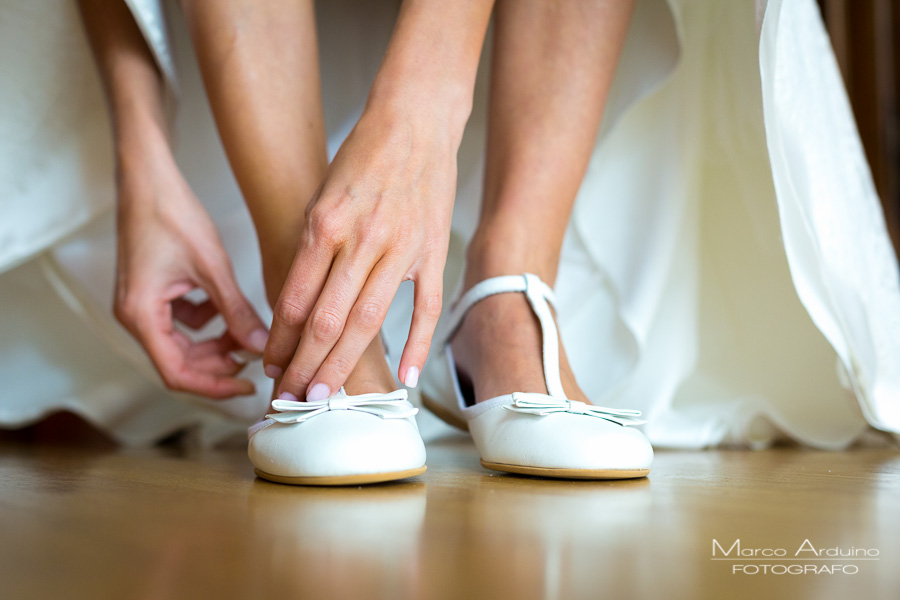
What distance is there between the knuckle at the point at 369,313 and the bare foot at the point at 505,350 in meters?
0.14

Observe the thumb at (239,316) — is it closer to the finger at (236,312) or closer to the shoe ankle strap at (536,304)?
the finger at (236,312)

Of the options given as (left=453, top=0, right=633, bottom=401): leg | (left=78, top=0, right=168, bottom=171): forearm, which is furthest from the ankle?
(left=78, top=0, right=168, bottom=171): forearm

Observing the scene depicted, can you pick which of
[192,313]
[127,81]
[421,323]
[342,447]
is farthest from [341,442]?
[127,81]

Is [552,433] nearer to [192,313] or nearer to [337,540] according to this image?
[337,540]

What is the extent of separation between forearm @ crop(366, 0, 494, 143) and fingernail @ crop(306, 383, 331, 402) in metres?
0.21

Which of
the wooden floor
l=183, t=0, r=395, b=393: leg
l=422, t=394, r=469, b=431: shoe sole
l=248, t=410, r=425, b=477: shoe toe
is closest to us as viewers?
the wooden floor

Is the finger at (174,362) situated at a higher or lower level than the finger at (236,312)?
lower

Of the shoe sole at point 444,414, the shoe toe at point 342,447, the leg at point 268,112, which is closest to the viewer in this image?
the shoe toe at point 342,447

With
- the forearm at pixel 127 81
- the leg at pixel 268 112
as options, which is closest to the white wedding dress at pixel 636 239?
the forearm at pixel 127 81

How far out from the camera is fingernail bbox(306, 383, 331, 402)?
0.52m

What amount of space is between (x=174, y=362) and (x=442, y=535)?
437mm

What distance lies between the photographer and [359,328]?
20.4 inches

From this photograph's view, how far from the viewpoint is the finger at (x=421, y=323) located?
538 millimetres

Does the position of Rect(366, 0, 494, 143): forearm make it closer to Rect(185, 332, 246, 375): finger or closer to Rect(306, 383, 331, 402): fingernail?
Rect(306, 383, 331, 402): fingernail
